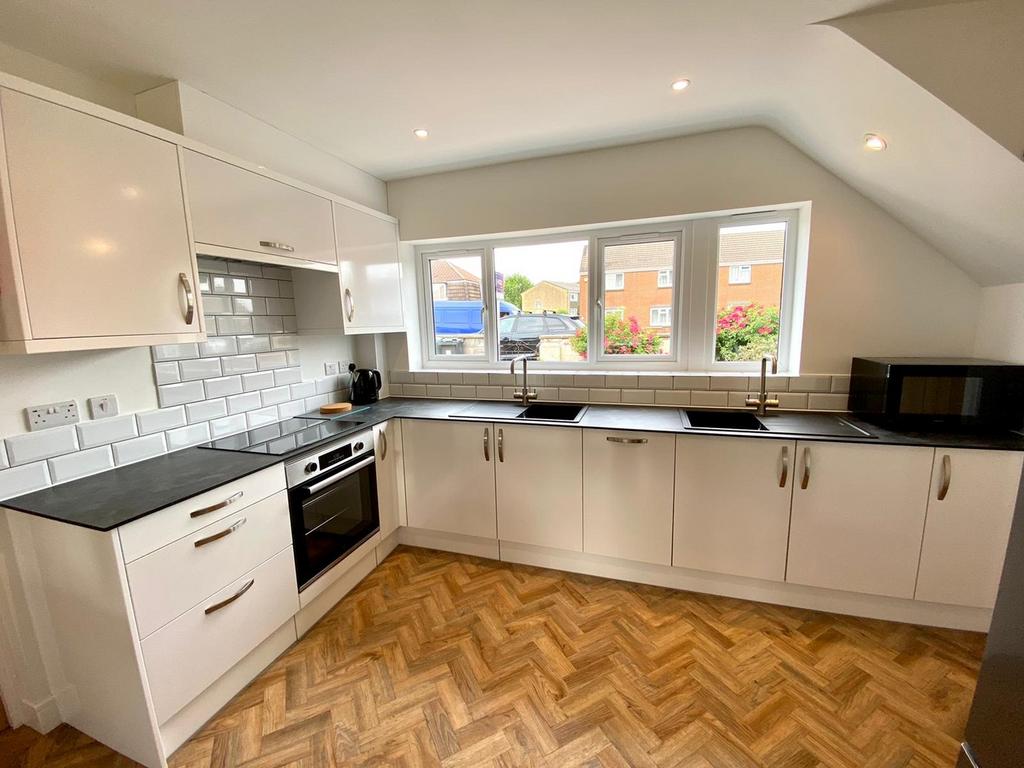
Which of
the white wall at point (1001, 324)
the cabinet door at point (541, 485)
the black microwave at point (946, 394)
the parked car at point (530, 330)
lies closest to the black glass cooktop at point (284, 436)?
the cabinet door at point (541, 485)

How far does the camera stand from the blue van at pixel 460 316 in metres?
3.12

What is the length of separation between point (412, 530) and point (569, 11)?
2777 mm

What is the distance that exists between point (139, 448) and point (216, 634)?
0.85 meters

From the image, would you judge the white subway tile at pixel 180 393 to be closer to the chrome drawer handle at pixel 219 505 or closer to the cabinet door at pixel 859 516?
the chrome drawer handle at pixel 219 505

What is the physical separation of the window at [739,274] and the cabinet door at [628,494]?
47.8 inches

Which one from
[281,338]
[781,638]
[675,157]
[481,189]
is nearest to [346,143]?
[481,189]

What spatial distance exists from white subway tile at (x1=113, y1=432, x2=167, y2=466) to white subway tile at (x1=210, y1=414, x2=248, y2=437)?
9.1 inches

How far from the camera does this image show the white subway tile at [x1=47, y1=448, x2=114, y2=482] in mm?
1507

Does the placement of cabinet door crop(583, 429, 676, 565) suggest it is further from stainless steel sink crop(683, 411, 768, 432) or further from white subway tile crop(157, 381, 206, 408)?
white subway tile crop(157, 381, 206, 408)

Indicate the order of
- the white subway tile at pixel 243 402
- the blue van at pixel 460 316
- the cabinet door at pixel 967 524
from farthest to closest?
the blue van at pixel 460 316 → the white subway tile at pixel 243 402 → the cabinet door at pixel 967 524

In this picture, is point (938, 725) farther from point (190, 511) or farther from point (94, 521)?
point (94, 521)

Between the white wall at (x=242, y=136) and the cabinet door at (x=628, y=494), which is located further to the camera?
the cabinet door at (x=628, y=494)

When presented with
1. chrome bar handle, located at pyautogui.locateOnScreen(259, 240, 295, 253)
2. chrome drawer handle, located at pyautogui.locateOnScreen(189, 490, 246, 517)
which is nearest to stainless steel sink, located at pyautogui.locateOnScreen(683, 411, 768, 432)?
chrome drawer handle, located at pyautogui.locateOnScreen(189, 490, 246, 517)

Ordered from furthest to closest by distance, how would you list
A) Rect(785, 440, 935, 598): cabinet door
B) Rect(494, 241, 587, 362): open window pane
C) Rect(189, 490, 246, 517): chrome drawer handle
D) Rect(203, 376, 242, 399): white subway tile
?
1. Rect(494, 241, 587, 362): open window pane
2. Rect(203, 376, 242, 399): white subway tile
3. Rect(785, 440, 935, 598): cabinet door
4. Rect(189, 490, 246, 517): chrome drawer handle
